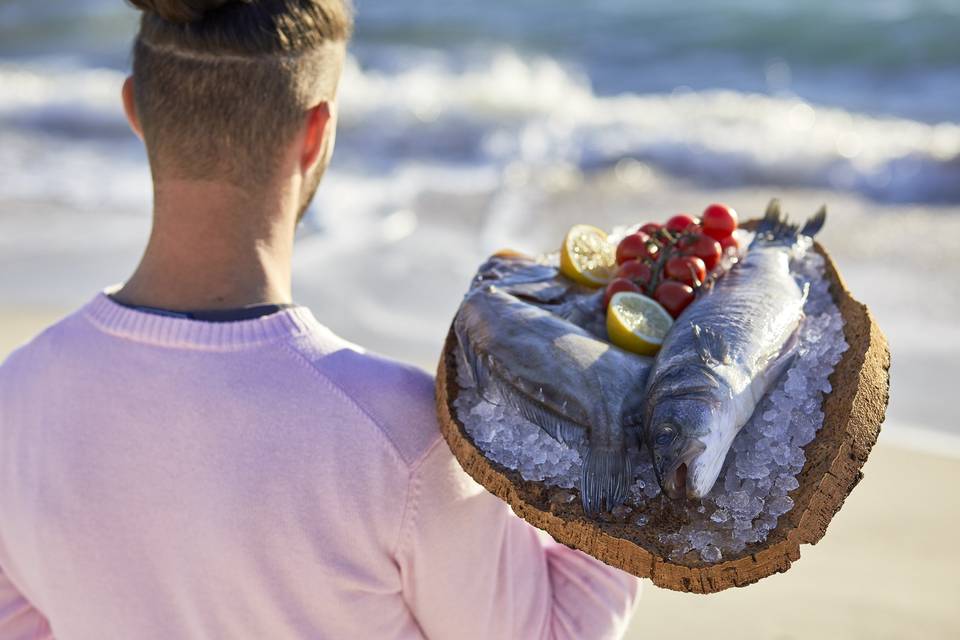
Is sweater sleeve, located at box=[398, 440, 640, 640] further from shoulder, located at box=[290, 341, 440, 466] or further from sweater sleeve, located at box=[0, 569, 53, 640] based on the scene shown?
sweater sleeve, located at box=[0, 569, 53, 640]

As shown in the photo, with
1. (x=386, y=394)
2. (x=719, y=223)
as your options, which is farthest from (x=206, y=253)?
(x=719, y=223)

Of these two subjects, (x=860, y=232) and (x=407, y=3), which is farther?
(x=407, y=3)

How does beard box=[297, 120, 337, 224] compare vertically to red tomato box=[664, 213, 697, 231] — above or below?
above

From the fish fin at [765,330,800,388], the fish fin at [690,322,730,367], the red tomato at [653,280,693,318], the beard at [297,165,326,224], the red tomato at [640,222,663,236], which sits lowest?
the fish fin at [765,330,800,388]

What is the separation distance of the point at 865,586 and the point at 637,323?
2638 mm

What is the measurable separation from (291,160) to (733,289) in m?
0.89

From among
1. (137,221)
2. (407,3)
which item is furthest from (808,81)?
(137,221)

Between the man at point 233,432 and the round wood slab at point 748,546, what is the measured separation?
131 millimetres

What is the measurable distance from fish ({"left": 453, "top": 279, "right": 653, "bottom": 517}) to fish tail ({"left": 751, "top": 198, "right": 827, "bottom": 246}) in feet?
2.05

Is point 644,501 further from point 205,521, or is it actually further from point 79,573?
point 79,573

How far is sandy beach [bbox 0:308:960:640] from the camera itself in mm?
4004

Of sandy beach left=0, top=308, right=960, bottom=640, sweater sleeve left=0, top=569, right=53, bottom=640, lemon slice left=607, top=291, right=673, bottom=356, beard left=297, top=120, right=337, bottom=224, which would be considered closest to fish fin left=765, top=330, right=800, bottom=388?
lemon slice left=607, top=291, right=673, bottom=356

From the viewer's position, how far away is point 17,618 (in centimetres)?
224

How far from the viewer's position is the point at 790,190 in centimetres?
917
